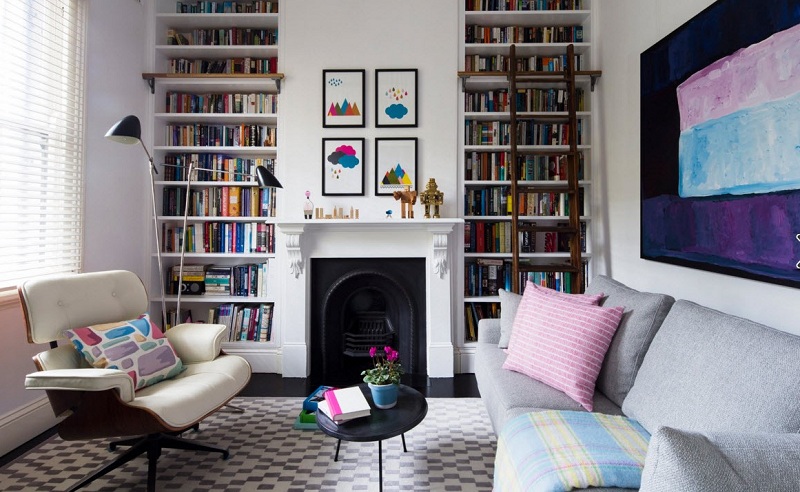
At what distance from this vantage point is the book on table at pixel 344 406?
1.80 m

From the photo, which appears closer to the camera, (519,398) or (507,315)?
(519,398)

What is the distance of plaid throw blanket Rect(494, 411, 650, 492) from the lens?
4.08ft

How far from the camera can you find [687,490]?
864mm

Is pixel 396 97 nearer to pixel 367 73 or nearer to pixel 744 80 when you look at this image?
pixel 367 73

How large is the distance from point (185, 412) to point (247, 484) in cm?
43

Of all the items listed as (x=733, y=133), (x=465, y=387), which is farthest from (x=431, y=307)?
(x=733, y=133)

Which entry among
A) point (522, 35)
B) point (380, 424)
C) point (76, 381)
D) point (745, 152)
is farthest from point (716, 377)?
point (522, 35)

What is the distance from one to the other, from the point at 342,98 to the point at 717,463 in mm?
3225

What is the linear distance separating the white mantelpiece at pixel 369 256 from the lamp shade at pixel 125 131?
1219mm

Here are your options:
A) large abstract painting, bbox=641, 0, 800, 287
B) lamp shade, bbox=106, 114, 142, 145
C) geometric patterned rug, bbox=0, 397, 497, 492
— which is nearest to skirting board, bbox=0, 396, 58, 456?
geometric patterned rug, bbox=0, 397, 497, 492

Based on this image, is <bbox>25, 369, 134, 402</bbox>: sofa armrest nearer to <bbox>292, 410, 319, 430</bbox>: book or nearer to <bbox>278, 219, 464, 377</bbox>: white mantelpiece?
<bbox>292, 410, 319, 430</bbox>: book

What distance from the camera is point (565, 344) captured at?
199 cm

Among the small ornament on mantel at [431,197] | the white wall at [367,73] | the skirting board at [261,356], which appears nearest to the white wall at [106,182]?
the skirting board at [261,356]

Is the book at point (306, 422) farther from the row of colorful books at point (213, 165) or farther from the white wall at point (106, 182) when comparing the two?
the row of colorful books at point (213, 165)
